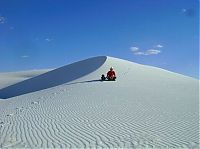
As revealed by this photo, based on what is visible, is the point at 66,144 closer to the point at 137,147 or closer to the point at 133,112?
the point at 137,147

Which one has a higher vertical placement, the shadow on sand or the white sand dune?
the shadow on sand

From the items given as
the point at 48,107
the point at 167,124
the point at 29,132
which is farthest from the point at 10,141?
the point at 48,107

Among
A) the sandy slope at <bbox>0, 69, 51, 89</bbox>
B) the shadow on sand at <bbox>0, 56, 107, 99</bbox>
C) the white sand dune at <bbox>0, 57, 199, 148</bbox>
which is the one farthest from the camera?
the sandy slope at <bbox>0, 69, 51, 89</bbox>

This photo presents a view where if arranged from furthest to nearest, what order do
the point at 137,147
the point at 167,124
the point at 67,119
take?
the point at 67,119
the point at 167,124
the point at 137,147

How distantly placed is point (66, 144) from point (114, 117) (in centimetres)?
392

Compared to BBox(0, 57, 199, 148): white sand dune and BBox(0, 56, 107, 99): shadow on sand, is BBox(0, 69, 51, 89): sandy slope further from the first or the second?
BBox(0, 57, 199, 148): white sand dune

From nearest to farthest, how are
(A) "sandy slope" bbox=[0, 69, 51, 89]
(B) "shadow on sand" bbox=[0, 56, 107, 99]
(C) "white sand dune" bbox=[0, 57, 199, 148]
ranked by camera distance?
1. (C) "white sand dune" bbox=[0, 57, 199, 148]
2. (B) "shadow on sand" bbox=[0, 56, 107, 99]
3. (A) "sandy slope" bbox=[0, 69, 51, 89]

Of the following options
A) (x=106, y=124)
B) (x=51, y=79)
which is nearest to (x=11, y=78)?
(x=51, y=79)

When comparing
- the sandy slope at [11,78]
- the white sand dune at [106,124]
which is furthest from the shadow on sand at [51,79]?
the white sand dune at [106,124]

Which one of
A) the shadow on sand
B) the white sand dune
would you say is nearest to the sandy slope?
the shadow on sand

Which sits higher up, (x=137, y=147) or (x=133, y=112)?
(x=133, y=112)

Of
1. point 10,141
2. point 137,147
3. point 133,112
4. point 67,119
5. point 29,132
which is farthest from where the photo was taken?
point 133,112

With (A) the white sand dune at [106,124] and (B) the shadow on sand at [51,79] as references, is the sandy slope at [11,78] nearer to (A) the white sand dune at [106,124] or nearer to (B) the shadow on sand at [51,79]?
(B) the shadow on sand at [51,79]

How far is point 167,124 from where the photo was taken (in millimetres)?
10844
